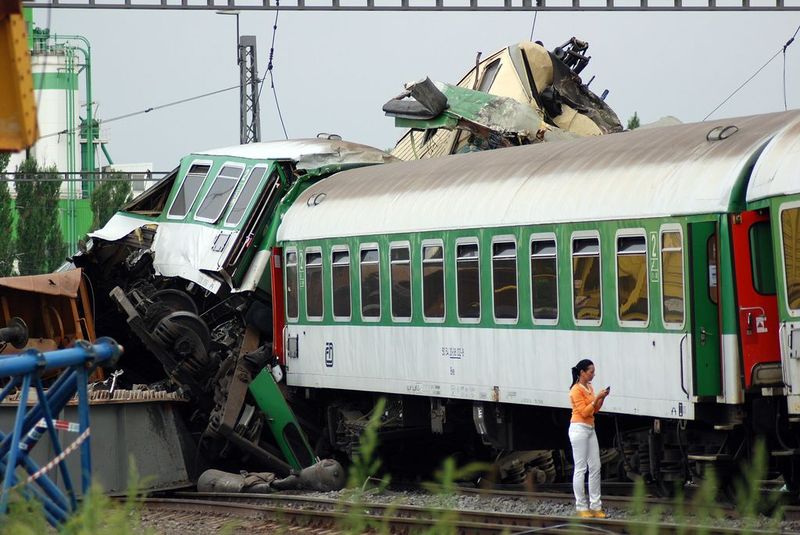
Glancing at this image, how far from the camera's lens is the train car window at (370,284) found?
1780cm

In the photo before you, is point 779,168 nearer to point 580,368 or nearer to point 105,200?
Result: point 580,368

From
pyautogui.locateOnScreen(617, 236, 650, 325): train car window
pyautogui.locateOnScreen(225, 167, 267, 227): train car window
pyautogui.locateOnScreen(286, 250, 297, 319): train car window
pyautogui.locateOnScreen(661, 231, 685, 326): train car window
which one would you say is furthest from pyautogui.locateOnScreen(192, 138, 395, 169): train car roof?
pyautogui.locateOnScreen(661, 231, 685, 326): train car window

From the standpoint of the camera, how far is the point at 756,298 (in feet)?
39.9

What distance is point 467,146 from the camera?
21812 mm

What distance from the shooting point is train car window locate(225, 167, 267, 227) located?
20.2 meters

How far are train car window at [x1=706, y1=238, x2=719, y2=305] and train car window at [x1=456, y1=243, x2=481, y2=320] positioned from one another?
377 cm

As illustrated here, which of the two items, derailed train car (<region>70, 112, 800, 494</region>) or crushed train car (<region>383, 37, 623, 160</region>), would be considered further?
crushed train car (<region>383, 37, 623, 160</region>)

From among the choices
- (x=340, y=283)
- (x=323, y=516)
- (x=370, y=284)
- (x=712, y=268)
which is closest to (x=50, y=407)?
(x=323, y=516)

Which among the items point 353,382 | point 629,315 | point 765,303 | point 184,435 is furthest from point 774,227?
point 184,435

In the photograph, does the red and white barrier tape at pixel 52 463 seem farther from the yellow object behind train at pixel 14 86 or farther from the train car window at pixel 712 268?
the train car window at pixel 712 268

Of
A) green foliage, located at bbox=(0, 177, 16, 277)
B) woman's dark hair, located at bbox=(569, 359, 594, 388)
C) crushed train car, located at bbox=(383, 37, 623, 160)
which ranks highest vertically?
green foliage, located at bbox=(0, 177, 16, 277)

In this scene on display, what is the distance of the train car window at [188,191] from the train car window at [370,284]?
397 centimetres

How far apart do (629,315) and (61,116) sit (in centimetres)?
5801

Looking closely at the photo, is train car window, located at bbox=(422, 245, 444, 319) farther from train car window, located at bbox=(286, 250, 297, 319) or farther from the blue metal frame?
the blue metal frame
